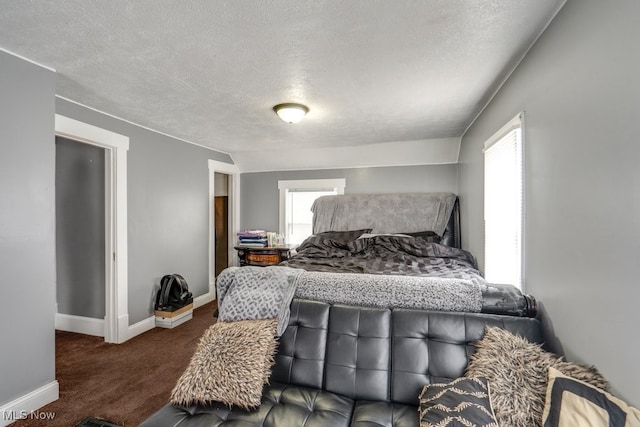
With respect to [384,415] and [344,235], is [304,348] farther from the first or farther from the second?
[344,235]

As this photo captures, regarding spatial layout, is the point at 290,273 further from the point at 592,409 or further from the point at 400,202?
the point at 400,202

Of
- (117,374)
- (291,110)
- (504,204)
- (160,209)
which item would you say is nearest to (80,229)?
(160,209)

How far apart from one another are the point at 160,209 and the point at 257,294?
2432 mm

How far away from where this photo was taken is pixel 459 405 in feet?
3.72

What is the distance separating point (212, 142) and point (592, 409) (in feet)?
13.9

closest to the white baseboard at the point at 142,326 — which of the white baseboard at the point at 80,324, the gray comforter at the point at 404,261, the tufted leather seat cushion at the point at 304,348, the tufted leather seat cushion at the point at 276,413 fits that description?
the white baseboard at the point at 80,324

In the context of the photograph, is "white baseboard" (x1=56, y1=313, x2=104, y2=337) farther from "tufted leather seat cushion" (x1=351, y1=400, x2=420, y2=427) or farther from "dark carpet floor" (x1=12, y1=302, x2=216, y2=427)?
"tufted leather seat cushion" (x1=351, y1=400, x2=420, y2=427)

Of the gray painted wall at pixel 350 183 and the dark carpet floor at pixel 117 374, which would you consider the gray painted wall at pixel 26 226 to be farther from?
the gray painted wall at pixel 350 183

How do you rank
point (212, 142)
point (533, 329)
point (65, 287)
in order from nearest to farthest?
point (533, 329)
point (65, 287)
point (212, 142)

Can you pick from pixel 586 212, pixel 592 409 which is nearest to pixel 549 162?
pixel 586 212

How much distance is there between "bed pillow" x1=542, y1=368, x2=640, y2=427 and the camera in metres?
0.91

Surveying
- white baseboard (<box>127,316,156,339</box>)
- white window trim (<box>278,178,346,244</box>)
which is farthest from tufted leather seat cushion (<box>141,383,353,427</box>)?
white window trim (<box>278,178,346,244</box>)

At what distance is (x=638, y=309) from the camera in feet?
3.02

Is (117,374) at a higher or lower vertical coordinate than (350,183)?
lower
